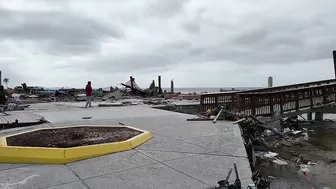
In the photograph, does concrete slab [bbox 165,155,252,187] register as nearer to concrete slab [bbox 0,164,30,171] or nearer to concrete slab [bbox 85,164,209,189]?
concrete slab [bbox 85,164,209,189]

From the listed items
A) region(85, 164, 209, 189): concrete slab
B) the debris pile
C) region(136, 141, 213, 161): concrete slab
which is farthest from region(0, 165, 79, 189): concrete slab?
the debris pile

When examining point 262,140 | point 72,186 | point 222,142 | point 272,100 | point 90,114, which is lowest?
point 262,140

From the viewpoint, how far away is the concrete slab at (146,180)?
4023 millimetres

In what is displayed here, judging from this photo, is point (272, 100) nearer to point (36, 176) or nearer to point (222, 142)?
point (222, 142)

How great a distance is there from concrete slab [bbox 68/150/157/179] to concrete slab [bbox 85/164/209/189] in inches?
9.7

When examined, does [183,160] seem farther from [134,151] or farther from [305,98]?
[305,98]

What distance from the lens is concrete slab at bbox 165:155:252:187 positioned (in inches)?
170

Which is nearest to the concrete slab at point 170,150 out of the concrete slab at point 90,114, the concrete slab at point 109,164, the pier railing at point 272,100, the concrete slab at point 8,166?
the concrete slab at point 109,164

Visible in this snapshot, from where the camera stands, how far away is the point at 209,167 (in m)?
4.80

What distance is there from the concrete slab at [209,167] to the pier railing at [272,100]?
22.0 feet

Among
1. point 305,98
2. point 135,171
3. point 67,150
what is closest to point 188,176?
point 135,171

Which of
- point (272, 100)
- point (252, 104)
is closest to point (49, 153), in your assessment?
point (252, 104)

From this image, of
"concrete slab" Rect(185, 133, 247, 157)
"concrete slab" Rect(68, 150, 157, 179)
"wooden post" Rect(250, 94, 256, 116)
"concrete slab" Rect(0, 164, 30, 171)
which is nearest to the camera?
"concrete slab" Rect(68, 150, 157, 179)

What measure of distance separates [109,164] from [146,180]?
1.11 meters
